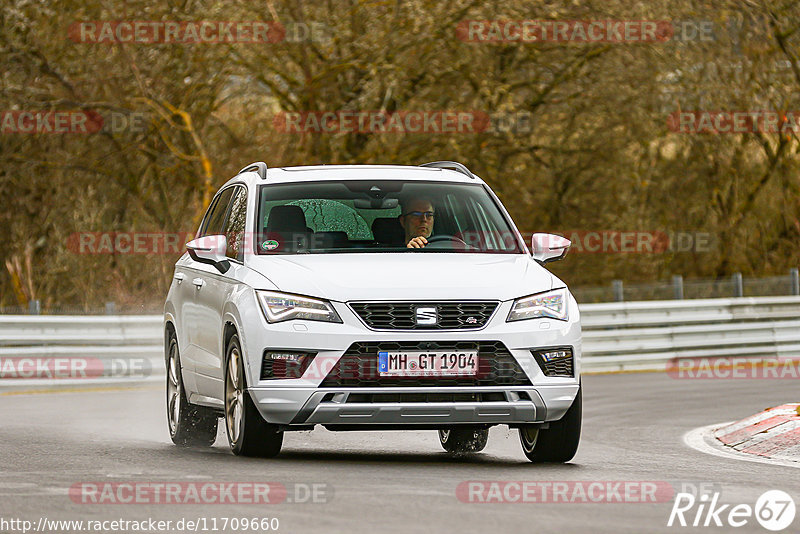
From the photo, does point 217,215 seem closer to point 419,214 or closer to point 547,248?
point 419,214

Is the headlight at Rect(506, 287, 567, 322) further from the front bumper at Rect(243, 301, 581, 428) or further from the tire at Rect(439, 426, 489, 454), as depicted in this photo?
the tire at Rect(439, 426, 489, 454)

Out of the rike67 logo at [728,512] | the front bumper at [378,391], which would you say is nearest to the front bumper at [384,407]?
the front bumper at [378,391]

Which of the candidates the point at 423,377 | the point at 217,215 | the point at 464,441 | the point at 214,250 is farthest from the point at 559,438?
the point at 217,215

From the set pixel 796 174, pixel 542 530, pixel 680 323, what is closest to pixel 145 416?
pixel 542 530

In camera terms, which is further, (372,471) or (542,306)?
(542,306)

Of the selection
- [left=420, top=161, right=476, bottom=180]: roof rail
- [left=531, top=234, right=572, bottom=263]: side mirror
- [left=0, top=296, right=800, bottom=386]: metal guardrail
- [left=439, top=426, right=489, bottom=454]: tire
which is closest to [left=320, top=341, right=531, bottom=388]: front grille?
[left=531, top=234, right=572, bottom=263]: side mirror

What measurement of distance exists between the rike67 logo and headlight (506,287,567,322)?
5.61ft

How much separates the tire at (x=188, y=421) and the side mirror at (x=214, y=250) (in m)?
1.49

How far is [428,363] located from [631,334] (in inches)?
574

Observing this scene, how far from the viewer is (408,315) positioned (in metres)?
9.40

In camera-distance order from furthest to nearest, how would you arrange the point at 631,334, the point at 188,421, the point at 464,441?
1. the point at 631,334
2. the point at 188,421
3. the point at 464,441

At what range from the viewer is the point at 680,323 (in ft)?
79.2

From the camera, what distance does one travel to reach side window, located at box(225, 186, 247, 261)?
10.5 metres

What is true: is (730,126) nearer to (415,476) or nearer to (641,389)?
(641,389)
